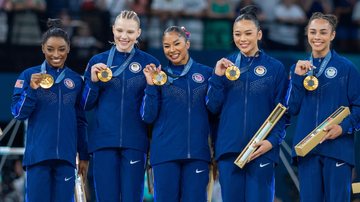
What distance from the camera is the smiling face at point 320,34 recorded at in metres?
9.75

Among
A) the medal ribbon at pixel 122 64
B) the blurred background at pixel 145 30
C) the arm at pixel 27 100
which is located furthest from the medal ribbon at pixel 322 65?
the blurred background at pixel 145 30

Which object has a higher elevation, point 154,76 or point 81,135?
point 154,76

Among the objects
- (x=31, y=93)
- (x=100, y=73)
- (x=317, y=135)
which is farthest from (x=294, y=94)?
(x=31, y=93)

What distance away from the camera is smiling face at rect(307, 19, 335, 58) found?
9750 millimetres

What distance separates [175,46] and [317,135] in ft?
4.42

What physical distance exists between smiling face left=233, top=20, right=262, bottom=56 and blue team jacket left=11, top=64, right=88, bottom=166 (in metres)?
1.37

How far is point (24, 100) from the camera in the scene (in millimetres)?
9734

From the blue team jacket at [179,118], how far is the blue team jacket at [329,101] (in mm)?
720

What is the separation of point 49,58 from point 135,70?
0.70 m

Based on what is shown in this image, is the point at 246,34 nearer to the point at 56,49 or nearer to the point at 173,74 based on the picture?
the point at 173,74

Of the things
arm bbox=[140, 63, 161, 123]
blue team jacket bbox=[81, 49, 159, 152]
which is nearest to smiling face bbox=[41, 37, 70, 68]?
blue team jacket bbox=[81, 49, 159, 152]

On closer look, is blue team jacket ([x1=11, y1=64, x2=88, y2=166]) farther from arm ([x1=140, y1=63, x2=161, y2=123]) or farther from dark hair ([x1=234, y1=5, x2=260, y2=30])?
dark hair ([x1=234, y1=5, x2=260, y2=30])

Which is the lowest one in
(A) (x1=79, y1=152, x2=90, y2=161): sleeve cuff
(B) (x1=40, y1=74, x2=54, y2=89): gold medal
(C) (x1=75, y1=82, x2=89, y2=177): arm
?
(A) (x1=79, y1=152, x2=90, y2=161): sleeve cuff

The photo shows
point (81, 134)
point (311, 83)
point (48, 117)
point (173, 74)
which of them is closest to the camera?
point (311, 83)
